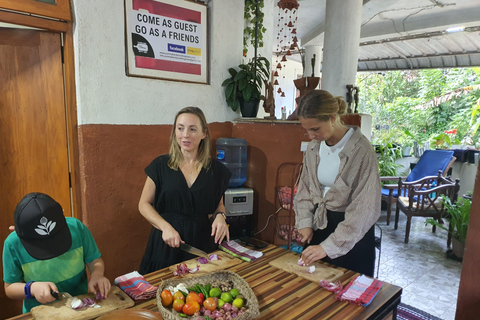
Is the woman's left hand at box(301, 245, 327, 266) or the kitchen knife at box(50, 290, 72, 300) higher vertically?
the woman's left hand at box(301, 245, 327, 266)

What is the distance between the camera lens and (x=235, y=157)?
3.27m

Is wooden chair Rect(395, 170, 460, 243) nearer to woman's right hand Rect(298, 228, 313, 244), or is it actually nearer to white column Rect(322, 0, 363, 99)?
white column Rect(322, 0, 363, 99)

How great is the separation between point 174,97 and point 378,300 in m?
2.26

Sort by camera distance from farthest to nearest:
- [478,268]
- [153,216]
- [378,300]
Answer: [153,216] < [478,268] < [378,300]

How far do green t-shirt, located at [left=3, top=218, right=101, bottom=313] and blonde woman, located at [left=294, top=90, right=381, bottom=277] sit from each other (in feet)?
3.55

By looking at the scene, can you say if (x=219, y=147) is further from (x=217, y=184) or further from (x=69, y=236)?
(x=69, y=236)

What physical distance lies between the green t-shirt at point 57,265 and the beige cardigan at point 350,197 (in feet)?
3.83

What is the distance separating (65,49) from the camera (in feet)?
7.50

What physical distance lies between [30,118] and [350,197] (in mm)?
2225

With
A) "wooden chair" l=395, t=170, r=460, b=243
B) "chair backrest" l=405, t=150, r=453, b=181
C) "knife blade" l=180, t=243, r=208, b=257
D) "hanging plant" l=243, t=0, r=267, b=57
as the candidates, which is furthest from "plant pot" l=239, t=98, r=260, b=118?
"chair backrest" l=405, t=150, r=453, b=181

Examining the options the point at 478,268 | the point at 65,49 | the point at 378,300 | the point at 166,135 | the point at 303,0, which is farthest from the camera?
the point at 303,0

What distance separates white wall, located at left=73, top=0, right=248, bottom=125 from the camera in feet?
7.63

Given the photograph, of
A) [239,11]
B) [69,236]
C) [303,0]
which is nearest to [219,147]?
[239,11]

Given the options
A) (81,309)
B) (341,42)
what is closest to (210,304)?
(81,309)
